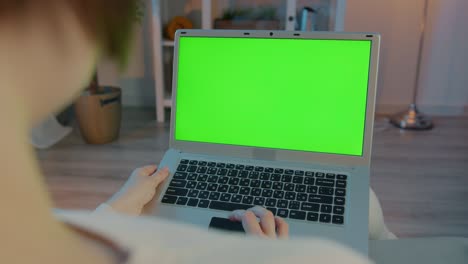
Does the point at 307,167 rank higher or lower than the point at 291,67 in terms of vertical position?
lower

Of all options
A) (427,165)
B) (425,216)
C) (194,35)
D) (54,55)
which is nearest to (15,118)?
(54,55)

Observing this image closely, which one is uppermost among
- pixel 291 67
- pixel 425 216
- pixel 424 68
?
pixel 291 67

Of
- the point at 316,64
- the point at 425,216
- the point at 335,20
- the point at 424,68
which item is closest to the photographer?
the point at 316,64

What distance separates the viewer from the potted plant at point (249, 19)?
9.54 ft

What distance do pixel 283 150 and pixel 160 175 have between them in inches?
10.5

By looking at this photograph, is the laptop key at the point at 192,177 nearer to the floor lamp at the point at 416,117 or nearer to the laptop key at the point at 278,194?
the laptop key at the point at 278,194

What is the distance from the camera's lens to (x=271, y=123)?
0.97m

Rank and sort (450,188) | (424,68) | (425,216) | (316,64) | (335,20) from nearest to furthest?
(316,64) → (425,216) → (450,188) → (335,20) → (424,68)

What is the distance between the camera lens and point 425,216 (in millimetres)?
1889

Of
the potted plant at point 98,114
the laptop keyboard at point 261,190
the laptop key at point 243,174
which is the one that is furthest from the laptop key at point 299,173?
the potted plant at point 98,114

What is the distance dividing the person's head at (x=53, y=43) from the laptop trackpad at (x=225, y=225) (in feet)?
1.56

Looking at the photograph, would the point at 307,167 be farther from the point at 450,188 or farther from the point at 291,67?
the point at 450,188

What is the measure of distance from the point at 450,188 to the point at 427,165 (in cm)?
26

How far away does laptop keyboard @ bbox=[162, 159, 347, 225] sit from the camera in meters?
0.84
